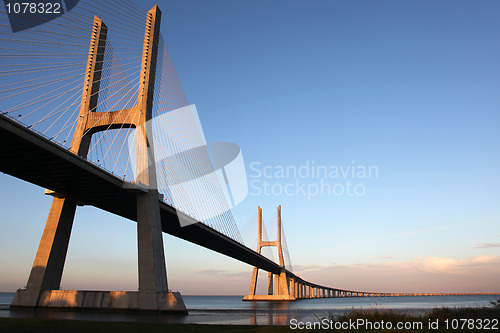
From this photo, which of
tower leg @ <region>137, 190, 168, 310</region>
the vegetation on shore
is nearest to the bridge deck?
tower leg @ <region>137, 190, 168, 310</region>

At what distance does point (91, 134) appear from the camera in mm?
34531

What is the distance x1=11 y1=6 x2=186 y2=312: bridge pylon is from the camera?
30.7 metres

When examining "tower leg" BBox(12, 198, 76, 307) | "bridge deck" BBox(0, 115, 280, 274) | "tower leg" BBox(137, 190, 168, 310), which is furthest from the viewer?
"tower leg" BBox(12, 198, 76, 307)

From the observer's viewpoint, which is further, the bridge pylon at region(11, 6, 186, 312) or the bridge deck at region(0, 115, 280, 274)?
the bridge pylon at region(11, 6, 186, 312)

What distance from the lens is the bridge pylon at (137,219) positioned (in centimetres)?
3066

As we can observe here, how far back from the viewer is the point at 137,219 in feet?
104

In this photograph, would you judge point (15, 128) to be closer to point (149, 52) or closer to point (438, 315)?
point (149, 52)

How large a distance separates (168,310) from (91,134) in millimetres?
15981

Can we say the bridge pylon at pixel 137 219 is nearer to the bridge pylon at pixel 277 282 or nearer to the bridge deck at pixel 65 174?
the bridge deck at pixel 65 174

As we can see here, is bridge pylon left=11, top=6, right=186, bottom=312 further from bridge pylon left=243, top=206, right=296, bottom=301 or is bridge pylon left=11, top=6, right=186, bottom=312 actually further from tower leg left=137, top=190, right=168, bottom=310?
bridge pylon left=243, top=206, right=296, bottom=301

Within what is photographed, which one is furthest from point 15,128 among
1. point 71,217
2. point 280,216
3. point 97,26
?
point 280,216

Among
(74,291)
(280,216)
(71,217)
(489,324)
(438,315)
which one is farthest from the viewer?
(280,216)

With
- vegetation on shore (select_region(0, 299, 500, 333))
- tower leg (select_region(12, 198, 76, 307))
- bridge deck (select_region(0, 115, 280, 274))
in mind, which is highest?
bridge deck (select_region(0, 115, 280, 274))

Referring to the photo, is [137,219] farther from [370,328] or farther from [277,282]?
[277,282]
